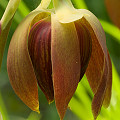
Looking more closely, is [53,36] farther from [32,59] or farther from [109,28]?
[109,28]

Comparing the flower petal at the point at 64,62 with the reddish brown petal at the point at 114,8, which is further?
the reddish brown petal at the point at 114,8

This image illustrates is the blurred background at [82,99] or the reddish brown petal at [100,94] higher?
the reddish brown petal at [100,94]

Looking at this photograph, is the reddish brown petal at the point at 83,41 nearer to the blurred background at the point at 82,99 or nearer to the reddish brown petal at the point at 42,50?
the reddish brown petal at the point at 42,50

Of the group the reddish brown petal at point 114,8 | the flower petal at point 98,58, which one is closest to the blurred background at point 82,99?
the reddish brown petal at point 114,8

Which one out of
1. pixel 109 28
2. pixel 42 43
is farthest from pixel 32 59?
pixel 109 28

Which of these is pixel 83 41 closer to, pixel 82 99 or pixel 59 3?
pixel 59 3

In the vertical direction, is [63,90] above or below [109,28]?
above
